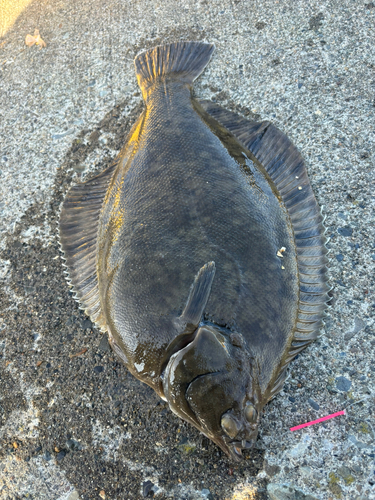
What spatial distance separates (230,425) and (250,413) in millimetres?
95

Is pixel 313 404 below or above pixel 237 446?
below

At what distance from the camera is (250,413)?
1.53 m

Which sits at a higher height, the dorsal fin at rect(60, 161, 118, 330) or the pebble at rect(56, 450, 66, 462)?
the dorsal fin at rect(60, 161, 118, 330)

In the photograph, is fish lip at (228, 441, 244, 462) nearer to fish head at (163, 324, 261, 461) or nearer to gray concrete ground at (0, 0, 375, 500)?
fish head at (163, 324, 261, 461)

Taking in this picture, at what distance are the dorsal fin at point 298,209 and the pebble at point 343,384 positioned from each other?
0.25 m

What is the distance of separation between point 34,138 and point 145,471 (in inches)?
102

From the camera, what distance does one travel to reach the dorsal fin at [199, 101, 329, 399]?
6.59 feet

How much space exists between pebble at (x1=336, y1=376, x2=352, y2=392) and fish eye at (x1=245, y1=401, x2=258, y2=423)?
0.66 metres

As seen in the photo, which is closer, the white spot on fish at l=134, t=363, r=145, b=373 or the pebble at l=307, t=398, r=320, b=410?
the white spot on fish at l=134, t=363, r=145, b=373

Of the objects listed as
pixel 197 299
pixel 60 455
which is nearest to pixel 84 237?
pixel 197 299

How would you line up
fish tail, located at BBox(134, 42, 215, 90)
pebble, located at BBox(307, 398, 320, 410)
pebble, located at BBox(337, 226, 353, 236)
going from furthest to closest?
fish tail, located at BBox(134, 42, 215, 90)
pebble, located at BBox(337, 226, 353, 236)
pebble, located at BBox(307, 398, 320, 410)

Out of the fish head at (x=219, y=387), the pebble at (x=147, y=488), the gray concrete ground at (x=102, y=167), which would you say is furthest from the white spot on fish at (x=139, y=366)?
the pebble at (x=147, y=488)

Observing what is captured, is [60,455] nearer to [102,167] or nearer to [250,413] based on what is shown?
[250,413]

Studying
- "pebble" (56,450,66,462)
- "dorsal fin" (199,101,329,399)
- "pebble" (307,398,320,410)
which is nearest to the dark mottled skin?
"dorsal fin" (199,101,329,399)
